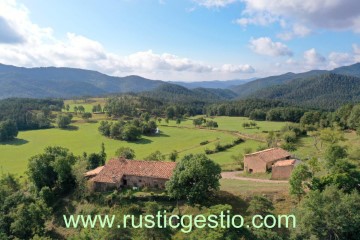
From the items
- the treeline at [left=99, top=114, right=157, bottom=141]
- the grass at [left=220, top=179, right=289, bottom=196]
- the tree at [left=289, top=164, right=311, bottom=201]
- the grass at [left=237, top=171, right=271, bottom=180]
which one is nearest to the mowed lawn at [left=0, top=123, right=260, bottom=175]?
the treeline at [left=99, top=114, right=157, bottom=141]

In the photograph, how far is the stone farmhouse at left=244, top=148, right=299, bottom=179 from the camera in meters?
52.5

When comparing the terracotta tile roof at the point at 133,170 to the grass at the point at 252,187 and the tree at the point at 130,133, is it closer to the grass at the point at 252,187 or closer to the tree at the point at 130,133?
the grass at the point at 252,187

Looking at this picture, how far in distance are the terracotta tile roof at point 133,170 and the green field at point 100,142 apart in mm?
24263

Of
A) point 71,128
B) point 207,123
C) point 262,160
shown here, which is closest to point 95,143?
point 71,128

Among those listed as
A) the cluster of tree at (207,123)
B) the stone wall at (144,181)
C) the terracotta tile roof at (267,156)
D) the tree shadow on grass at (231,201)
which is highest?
the cluster of tree at (207,123)

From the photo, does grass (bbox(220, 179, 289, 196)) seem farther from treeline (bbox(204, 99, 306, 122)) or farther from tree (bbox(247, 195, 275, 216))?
treeline (bbox(204, 99, 306, 122))

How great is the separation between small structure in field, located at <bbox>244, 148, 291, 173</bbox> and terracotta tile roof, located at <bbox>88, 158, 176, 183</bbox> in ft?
57.2

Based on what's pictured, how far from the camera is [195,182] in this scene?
41.5 meters

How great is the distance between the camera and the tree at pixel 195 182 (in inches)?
1597

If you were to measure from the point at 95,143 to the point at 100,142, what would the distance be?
178 centimetres

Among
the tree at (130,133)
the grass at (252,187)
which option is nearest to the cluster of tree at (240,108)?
the tree at (130,133)

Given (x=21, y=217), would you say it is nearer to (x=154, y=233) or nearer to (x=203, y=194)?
(x=154, y=233)

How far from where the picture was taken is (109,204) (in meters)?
44.4

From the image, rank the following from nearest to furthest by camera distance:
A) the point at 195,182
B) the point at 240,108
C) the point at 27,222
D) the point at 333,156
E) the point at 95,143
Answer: the point at 27,222
the point at 195,182
the point at 333,156
the point at 95,143
the point at 240,108
